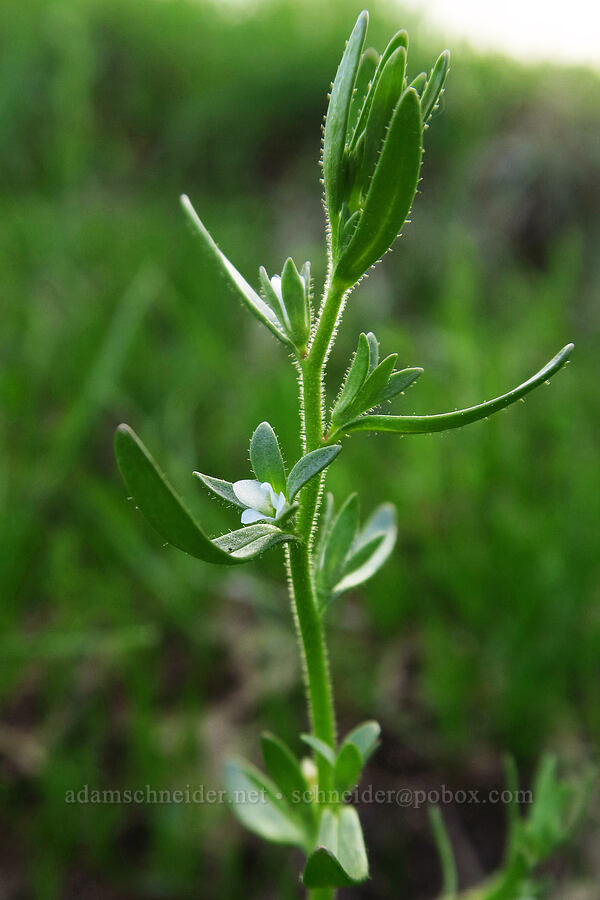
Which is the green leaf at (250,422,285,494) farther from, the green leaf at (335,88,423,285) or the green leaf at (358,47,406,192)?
the green leaf at (358,47,406,192)

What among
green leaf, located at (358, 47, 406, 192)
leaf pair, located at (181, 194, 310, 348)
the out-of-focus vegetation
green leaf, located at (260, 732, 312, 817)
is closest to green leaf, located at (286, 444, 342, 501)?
leaf pair, located at (181, 194, 310, 348)

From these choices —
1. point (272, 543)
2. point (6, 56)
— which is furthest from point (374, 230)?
point (6, 56)

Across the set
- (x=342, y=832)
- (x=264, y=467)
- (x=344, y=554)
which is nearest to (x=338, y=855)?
(x=342, y=832)

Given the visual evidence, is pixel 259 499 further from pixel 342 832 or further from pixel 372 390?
pixel 342 832

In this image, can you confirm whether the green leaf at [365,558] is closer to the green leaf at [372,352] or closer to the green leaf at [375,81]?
the green leaf at [372,352]

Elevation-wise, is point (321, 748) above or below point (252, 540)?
below

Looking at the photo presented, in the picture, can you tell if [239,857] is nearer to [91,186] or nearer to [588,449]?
[588,449]
